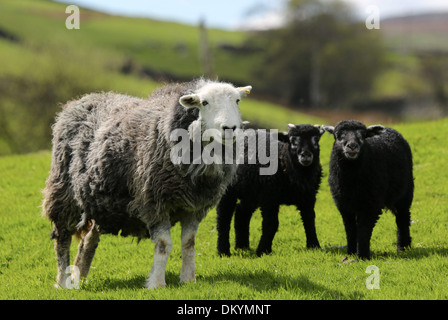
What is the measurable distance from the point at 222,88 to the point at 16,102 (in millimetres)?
30376

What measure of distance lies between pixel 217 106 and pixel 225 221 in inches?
135

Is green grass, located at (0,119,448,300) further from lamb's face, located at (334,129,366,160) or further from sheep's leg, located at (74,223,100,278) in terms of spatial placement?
lamb's face, located at (334,129,366,160)

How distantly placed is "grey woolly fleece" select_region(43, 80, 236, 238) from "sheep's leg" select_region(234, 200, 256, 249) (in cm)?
242

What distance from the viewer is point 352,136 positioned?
8.24 meters

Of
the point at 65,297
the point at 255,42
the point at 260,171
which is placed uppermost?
the point at 255,42

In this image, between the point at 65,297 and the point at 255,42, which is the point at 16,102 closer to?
the point at 65,297

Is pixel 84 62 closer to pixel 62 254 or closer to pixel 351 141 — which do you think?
pixel 62 254

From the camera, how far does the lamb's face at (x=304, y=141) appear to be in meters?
8.95

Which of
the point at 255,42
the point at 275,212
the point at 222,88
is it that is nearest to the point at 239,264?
the point at 275,212

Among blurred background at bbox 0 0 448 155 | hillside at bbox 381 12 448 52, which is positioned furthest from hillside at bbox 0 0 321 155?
hillside at bbox 381 12 448 52

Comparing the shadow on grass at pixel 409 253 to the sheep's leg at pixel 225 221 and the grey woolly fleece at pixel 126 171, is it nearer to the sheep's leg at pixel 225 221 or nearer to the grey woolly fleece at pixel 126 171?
the sheep's leg at pixel 225 221

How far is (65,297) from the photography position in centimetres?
678

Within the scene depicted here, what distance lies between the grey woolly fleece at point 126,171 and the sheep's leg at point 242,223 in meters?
2.42

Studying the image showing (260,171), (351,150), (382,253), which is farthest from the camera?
(260,171)
